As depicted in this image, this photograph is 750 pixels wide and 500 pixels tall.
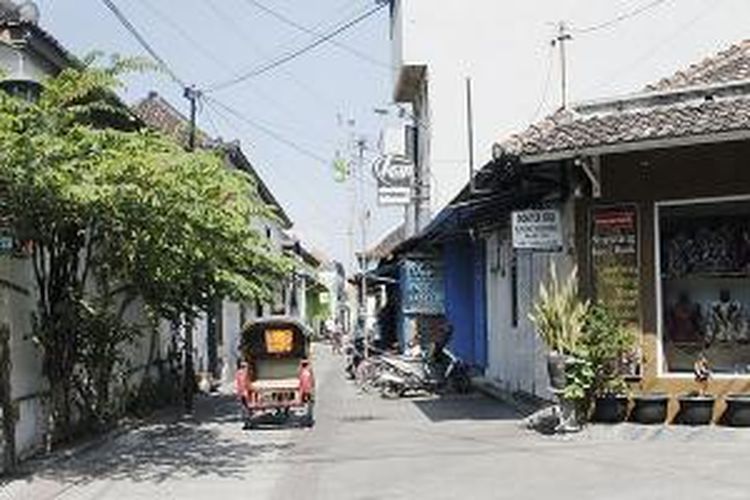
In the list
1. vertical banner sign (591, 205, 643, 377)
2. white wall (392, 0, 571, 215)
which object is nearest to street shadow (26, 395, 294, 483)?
vertical banner sign (591, 205, 643, 377)

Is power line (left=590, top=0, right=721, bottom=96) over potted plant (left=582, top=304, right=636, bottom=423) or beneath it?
over

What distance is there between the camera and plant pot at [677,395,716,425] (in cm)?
1648

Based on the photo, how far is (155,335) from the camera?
2795cm

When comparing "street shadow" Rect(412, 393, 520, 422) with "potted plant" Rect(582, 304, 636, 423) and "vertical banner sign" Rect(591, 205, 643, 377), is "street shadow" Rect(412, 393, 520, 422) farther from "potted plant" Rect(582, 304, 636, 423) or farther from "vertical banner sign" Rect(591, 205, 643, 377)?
"vertical banner sign" Rect(591, 205, 643, 377)

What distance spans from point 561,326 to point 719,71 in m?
4.76

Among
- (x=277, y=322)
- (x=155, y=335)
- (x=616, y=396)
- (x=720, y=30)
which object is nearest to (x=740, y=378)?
(x=616, y=396)

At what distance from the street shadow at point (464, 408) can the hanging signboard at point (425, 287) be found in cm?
801

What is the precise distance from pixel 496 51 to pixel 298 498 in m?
23.7

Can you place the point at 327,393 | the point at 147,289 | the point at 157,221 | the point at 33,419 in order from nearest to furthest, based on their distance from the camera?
1. the point at 157,221
2. the point at 33,419
3. the point at 147,289
4. the point at 327,393

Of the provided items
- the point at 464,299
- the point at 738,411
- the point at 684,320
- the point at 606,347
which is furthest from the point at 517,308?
the point at 464,299

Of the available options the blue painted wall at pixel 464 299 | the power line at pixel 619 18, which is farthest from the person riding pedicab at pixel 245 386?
the power line at pixel 619 18

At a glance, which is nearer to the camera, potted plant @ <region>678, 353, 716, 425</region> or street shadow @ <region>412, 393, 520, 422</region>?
potted plant @ <region>678, 353, 716, 425</region>

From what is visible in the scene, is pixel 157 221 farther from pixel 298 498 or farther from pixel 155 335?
pixel 155 335

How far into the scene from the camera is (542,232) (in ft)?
60.5
